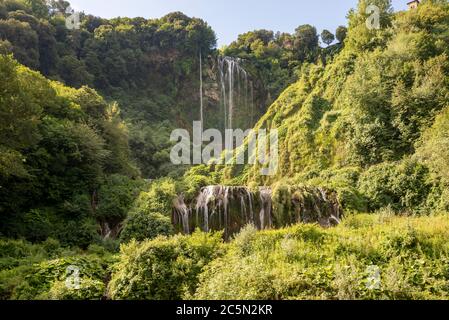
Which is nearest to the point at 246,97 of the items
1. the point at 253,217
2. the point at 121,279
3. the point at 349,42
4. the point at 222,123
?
the point at 222,123

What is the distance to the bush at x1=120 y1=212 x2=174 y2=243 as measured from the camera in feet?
51.6

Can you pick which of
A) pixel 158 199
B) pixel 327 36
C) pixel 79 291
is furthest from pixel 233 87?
pixel 79 291

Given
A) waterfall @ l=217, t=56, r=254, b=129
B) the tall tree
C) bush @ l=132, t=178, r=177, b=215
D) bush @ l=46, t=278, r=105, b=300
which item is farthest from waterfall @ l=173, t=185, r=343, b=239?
the tall tree

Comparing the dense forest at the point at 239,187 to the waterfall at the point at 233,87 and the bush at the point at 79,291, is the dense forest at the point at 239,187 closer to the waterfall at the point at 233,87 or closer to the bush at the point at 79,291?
the bush at the point at 79,291

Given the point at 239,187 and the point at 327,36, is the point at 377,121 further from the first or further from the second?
the point at 327,36

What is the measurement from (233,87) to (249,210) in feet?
109

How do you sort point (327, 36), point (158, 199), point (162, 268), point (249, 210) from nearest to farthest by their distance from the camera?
1. point (162, 268)
2. point (158, 199)
3. point (249, 210)
4. point (327, 36)

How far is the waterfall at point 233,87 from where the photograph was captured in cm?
4972

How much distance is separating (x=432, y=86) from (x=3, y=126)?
2239 cm

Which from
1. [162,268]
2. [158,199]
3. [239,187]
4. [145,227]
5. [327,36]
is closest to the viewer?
[162,268]

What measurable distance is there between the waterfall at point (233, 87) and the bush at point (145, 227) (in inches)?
1330

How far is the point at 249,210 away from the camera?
1928 centimetres

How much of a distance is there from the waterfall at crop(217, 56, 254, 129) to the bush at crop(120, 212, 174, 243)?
33.8 m

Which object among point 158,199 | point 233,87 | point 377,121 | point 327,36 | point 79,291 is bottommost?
point 79,291
